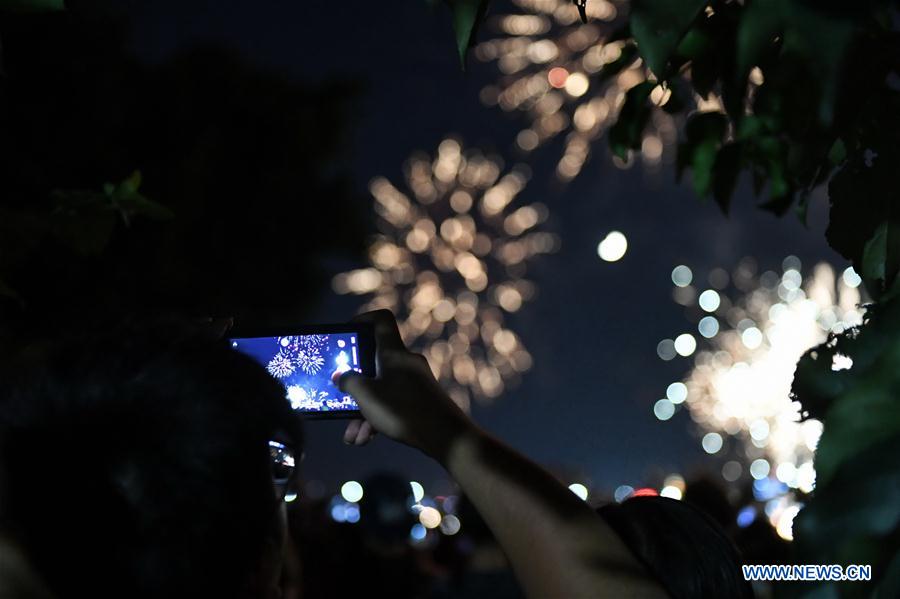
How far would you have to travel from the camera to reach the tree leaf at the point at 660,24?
38.5 inches

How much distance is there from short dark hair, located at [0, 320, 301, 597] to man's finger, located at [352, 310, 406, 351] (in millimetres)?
510

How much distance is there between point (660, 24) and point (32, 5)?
87cm

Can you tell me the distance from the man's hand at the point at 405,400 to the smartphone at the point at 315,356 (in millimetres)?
111

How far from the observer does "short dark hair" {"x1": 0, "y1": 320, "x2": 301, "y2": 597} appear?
101cm

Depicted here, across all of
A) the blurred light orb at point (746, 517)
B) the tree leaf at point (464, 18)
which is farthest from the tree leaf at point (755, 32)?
the blurred light orb at point (746, 517)

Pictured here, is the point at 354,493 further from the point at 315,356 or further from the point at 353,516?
the point at 315,356

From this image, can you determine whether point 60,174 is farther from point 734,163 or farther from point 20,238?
point 734,163

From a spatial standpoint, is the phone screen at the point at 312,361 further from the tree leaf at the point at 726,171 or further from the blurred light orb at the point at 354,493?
the blurred light orb at the point at 354,493

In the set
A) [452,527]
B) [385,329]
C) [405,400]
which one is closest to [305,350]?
[385,329]

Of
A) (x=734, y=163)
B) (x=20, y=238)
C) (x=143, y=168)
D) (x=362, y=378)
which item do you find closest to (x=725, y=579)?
(x=362, y=378)

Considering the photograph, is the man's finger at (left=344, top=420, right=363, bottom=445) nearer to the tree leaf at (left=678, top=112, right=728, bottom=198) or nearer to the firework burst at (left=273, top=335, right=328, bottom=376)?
the firework burst at (left=273, top=335, right=328, bottom=376)

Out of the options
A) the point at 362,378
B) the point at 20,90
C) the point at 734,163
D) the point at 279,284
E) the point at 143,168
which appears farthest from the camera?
the point at 279,284

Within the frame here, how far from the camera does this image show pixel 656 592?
3.75 feet

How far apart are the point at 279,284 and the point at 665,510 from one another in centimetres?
1283
